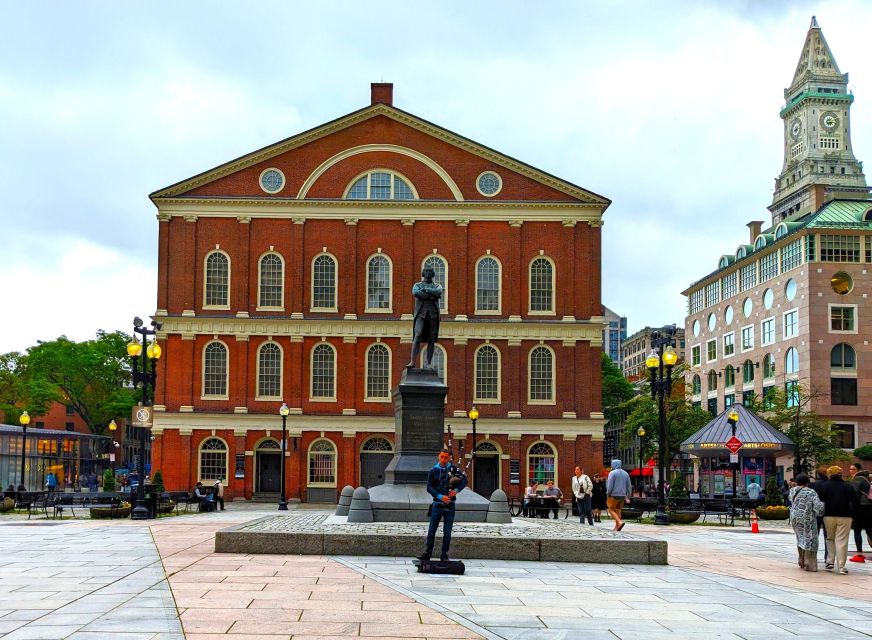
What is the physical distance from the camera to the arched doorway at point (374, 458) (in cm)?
5525

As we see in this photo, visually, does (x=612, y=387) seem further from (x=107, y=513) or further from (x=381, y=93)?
(x=107, y=513)

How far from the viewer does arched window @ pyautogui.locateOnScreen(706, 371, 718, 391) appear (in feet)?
310

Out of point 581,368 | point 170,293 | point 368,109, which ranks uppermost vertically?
point 368,109

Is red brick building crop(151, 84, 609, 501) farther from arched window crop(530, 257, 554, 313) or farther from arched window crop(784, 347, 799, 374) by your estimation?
arched window crop(784, 347, 799, 374)

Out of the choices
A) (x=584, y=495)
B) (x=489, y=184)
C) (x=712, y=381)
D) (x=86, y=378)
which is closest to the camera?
(x=584, y=495)

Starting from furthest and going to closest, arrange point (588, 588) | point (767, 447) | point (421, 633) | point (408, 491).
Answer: point (767, 447), point (408, 491), point (588, 588), point (421, 633)

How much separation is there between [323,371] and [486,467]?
32.4 ft

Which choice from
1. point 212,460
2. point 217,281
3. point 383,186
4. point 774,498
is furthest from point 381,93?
point 774,498

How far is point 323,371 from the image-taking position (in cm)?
5606

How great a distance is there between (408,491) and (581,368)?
32.6 meters

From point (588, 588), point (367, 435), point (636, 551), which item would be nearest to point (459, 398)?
point (367, 435)

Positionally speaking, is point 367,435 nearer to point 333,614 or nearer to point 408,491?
point 408,491

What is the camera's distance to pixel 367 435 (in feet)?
182

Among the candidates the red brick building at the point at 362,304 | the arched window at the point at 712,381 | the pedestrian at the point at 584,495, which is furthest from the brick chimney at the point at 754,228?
the pedestrian at the point at 584,495
